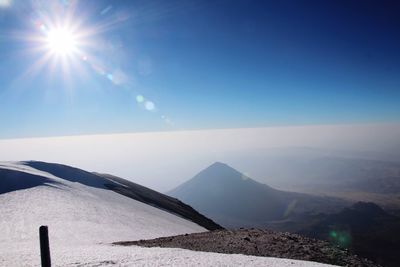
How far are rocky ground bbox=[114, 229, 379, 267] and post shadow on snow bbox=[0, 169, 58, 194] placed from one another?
21188 millimetres

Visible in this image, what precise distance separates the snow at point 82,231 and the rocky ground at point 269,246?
7.92 feet

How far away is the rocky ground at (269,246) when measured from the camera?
56.7 feet

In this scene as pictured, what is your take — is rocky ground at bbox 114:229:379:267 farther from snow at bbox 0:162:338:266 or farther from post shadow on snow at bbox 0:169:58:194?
post shadow on snow at bbox 0:169:58:194

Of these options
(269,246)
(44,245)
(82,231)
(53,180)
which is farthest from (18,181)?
(44,245)

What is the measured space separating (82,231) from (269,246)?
41.5ft

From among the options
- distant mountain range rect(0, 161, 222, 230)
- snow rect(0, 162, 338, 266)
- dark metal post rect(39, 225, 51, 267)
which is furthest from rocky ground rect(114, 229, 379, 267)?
distant mountain range rect(0, 161, 222, 230)

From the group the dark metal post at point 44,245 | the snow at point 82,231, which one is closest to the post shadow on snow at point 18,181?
the snow at point 82,231

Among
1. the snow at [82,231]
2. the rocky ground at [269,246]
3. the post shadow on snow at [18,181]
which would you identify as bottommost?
the rocky ground at [269,246]

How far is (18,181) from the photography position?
37719 millimetres

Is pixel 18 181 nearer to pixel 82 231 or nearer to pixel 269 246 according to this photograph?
pixel 82 231

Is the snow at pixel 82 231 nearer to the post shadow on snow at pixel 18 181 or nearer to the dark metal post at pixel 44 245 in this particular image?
the post shadow on snow at pixel 18 181

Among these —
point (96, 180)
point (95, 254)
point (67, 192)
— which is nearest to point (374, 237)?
point (96, 180)

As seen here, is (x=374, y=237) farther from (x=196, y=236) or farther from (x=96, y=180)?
(x=196, y=236)

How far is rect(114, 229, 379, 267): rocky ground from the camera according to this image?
17297 millimetres
